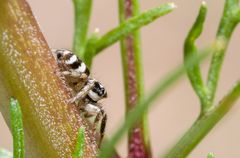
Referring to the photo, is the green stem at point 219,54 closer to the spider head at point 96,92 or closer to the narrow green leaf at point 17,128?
the spider head at point 96,92

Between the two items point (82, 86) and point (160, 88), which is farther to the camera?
point (82, 86)

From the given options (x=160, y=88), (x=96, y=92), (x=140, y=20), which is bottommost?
(x=96, y=92)

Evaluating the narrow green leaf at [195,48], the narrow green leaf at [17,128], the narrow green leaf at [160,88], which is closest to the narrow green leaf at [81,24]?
the narrow green leaf at [195,48]

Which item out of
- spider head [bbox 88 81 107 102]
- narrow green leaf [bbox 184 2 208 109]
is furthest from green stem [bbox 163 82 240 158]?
spider head [bbox 88 81 107 102]

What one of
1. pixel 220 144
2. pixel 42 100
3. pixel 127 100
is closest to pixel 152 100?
pixel 42 100

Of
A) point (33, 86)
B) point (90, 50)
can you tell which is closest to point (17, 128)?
point (33, 86)

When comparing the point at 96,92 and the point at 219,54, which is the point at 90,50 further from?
the point at 219,54
